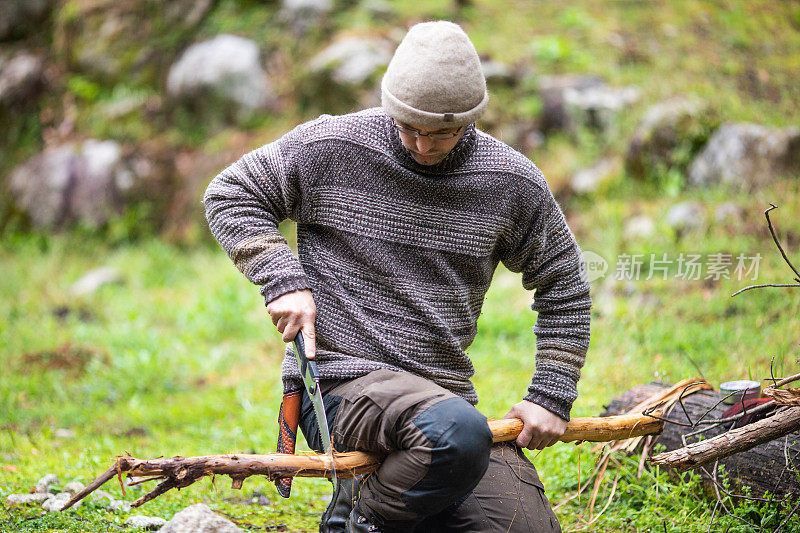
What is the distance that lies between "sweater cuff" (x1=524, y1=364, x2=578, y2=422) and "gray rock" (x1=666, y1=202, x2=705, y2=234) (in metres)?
3.64

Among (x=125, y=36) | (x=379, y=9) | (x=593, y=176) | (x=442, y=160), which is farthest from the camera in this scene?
(x=125, y=36)

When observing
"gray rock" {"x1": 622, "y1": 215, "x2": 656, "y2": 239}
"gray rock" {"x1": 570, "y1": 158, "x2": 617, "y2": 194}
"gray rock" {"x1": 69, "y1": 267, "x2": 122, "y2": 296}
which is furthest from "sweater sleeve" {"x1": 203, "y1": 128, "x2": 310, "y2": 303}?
"gray rock" {"x1": 69, "y1": 267, "x2": 122, "y2": 296}

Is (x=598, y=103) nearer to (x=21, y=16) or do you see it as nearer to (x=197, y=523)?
(x=197, y=523)

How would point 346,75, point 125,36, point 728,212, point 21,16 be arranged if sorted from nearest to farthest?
point 728,212, point 346,75, point 125,36, point 21,16

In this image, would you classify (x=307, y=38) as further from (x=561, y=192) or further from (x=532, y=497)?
(x=532, y=497)

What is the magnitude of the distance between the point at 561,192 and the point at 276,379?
3.17 meters

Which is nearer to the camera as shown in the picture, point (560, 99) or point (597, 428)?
point (597, 428)

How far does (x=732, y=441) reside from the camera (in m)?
2.56

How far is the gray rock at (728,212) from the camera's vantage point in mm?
5843

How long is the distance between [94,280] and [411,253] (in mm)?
5386

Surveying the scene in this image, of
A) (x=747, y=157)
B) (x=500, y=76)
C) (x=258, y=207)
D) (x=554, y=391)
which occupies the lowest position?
(x=747, y=157)

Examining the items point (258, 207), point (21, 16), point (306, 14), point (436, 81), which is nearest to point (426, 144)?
point (436, 81)

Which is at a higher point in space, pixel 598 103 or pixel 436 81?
pixel 436 81

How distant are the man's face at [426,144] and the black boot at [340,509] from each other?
1.07 m
